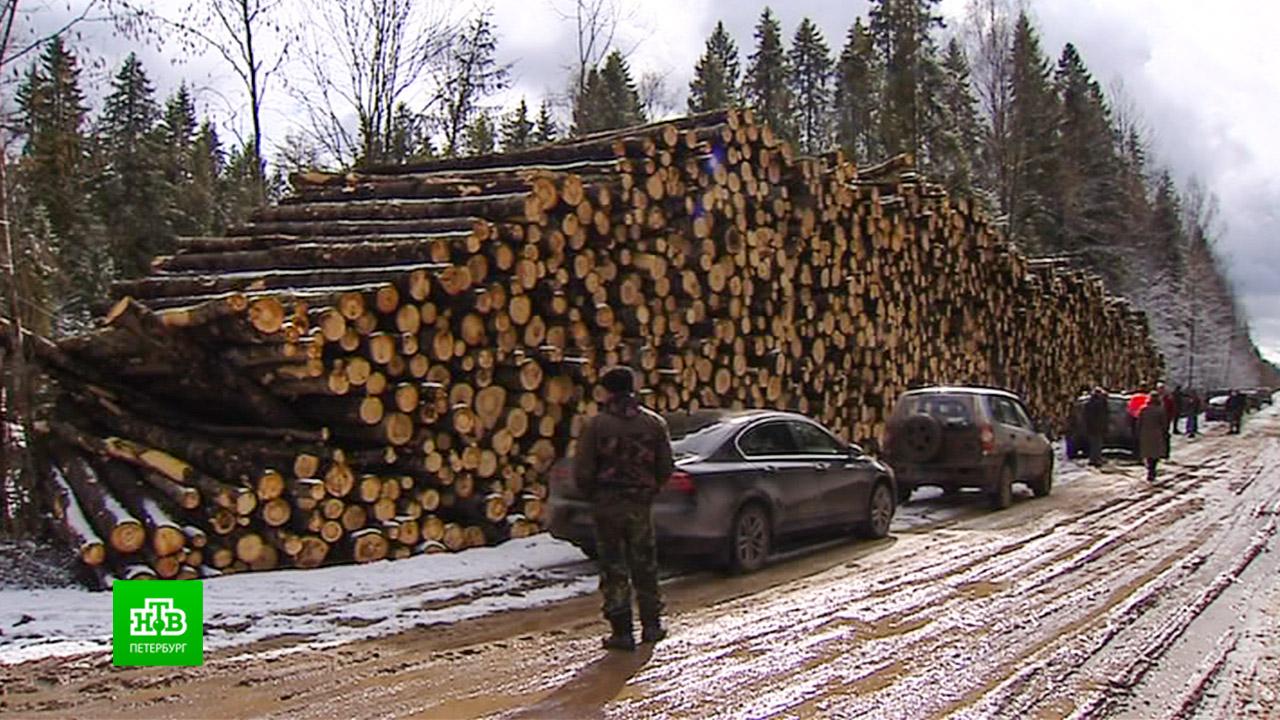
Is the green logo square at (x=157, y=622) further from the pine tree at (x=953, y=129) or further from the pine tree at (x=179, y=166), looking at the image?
the pine tree at (x=953, y=129)

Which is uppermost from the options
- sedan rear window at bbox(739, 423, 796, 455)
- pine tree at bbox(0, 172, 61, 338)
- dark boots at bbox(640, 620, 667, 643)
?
pine tree at bbox(0, 172, 61, 338)

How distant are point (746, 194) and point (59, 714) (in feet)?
38.5

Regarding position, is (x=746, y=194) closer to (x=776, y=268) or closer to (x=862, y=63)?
(x=776, y=268)

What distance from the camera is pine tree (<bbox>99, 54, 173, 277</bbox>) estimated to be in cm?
3944

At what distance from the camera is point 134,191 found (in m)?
41.1

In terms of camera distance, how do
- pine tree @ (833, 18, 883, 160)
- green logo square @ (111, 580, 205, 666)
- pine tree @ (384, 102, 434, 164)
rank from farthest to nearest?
1. pine tree @ (833, 18, 883, 160)
2. pine tree @ (384, 102, 434, 164)
3. green logo square @ (111, 580, 205, 666)

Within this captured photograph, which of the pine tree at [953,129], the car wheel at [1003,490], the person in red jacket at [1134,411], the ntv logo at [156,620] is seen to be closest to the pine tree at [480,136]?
the car wheel at [1003,490]

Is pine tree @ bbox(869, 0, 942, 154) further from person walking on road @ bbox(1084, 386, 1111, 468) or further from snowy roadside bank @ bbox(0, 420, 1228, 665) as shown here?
snowy roadside bank @ bbox(0, 420, 1228, 665)

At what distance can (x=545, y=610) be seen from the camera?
912cm

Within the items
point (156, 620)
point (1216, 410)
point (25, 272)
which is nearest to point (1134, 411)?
point (25, 272)

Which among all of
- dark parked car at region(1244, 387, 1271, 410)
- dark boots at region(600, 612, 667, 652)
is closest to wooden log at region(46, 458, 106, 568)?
dark boots at region(600, 612, 667, 652)

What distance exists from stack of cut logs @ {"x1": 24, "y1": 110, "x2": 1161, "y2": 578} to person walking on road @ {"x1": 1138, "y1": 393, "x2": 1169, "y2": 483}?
22.3ft

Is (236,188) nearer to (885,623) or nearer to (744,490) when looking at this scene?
(744,490)

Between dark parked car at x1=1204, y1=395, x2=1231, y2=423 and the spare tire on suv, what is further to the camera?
dark parked car at x1=1204, y1=395, x2=1231, y2=423
